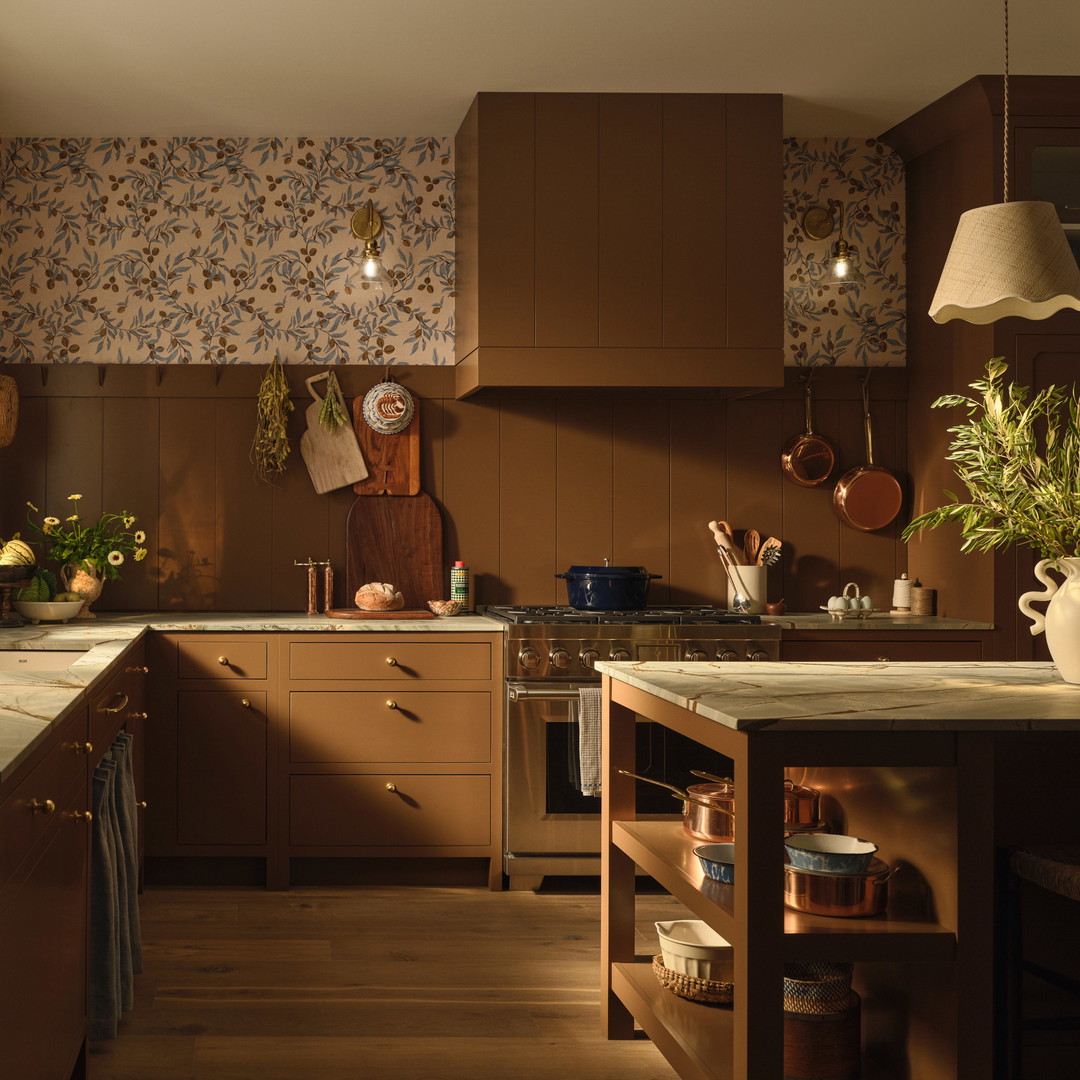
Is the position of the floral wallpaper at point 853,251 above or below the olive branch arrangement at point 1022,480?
above

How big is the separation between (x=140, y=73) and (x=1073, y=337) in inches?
122

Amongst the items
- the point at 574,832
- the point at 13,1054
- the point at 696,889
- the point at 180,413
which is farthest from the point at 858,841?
the point at 180,413

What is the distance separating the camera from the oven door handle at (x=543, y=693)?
12.1 ft

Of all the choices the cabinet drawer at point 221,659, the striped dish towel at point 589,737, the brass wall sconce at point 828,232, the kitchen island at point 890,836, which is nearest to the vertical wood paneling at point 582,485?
the striped dish towel at point 589,737

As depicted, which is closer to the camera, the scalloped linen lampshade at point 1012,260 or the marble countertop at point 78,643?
the marble countertop at point 78,643

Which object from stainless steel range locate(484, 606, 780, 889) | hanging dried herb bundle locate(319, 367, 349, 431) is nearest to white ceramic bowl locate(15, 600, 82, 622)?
hanging dried herb bundle locate(319, 367, 349, 431)

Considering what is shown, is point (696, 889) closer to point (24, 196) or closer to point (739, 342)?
point (739, 342)

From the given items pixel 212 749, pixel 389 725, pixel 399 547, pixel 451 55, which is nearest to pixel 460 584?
pixel 399 547

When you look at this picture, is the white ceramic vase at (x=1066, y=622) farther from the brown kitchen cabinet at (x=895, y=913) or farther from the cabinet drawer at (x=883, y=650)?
the cabinet drawer at (x=883, y=650)

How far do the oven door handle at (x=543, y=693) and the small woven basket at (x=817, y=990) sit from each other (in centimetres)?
170

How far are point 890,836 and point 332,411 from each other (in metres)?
2.80

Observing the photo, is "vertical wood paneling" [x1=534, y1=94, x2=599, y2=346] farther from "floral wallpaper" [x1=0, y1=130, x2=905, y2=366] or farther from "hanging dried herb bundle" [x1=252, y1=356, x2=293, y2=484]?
"hanging dried herb bundle" [x1=252, y1=356, x2=293, y2=484]

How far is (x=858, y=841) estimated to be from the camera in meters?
2.03

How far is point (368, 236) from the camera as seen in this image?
4.34 metres
